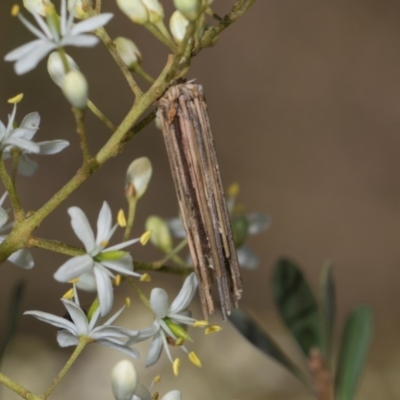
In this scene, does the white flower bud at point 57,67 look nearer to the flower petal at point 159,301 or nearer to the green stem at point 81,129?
the green stem at point 81,129

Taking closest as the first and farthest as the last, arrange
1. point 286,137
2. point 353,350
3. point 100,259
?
point 100,259
point 353,350
point 286,137

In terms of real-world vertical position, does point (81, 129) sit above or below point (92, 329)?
above

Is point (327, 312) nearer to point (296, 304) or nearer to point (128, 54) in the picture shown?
point (296, 304)

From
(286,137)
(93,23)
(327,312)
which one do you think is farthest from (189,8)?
(286,137)

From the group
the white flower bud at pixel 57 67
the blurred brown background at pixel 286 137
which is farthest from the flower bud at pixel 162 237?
the blurred brown background at pixel 286 137

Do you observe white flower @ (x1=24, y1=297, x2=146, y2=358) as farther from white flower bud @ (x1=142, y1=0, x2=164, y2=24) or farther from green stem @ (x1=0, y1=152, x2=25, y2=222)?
white flower bud @ (x1=142, y1=0, x2=164, y2=24)

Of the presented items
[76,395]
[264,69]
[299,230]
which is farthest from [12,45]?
[76,395]

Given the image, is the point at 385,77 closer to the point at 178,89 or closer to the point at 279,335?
the point at 279,335
